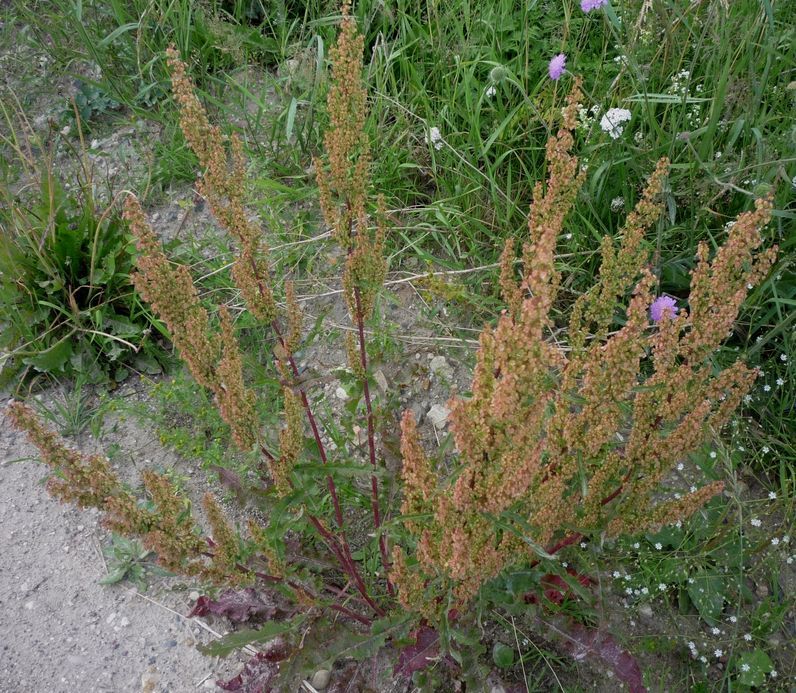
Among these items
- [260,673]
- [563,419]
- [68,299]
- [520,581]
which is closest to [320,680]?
[260,673]

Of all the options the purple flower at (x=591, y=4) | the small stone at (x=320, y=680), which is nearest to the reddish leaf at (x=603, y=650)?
the small stone at (x=320, y=680)

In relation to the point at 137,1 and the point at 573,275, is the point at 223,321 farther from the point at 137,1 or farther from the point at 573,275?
the point at 137,1

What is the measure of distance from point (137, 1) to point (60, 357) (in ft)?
8.06

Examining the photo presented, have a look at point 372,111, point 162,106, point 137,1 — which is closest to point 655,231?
point 372,111

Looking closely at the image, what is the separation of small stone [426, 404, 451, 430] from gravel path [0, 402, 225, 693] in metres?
1.25

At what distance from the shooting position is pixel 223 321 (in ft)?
6.86

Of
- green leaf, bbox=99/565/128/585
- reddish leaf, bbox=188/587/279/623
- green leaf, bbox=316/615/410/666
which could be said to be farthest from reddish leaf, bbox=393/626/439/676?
green leaf, bbox=99/565/128/585

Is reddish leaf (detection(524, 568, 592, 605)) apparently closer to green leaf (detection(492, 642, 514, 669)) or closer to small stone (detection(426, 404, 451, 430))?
green leaf (detection(492, 642, 514, 669))

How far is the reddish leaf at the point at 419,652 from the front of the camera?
229 centimetres

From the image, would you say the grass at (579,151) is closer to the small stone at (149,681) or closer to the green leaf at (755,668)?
the green leaf at (755,668)

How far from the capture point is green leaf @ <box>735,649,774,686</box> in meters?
2.34

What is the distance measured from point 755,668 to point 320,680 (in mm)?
1474

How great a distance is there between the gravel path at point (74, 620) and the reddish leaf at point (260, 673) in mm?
164

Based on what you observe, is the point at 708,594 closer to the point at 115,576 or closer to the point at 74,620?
the point at 115,576
